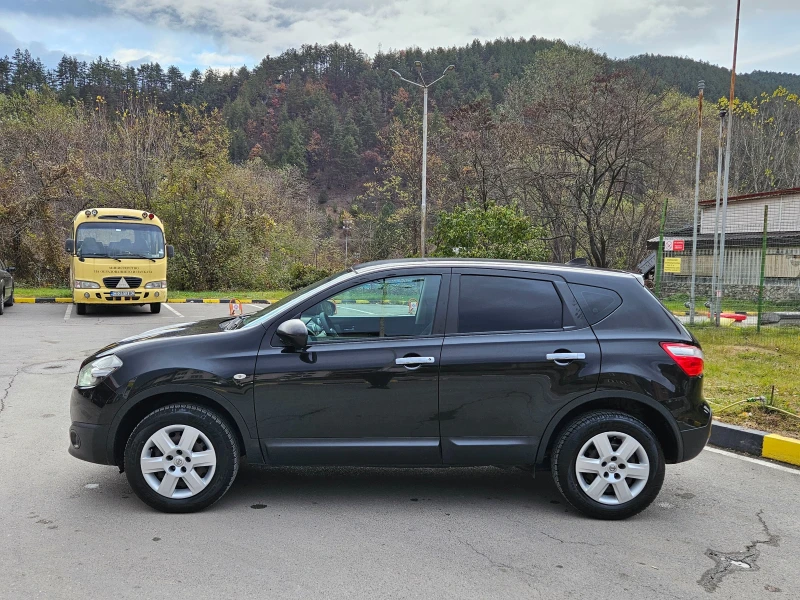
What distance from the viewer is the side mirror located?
4.08 metres

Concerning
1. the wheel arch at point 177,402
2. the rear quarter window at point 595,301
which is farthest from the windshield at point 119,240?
the rear quarter window at point 595,301

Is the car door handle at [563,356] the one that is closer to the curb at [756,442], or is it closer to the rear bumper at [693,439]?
the rear bumper at [693,439]

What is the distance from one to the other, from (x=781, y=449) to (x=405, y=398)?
366 centimetres

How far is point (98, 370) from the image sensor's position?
425cm

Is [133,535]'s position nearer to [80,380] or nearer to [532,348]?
[80,380]

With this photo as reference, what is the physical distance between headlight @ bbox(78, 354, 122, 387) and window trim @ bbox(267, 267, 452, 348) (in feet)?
3.42

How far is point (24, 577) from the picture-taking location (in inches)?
128

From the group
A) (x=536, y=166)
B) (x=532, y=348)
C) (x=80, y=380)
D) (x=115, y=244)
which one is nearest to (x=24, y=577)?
(x=80, y=380)

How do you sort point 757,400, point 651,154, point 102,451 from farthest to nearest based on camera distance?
point 651,154, point 757,400, point 102,451

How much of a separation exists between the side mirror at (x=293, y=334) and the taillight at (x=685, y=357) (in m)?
2.39

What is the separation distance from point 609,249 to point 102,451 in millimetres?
26628

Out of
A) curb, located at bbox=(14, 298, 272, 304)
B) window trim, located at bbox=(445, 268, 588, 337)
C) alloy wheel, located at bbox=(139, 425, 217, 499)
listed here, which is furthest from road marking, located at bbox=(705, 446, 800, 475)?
curb, located at bbox=(14, 298, 272, 304)

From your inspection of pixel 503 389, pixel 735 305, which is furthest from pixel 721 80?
pixel 503 389

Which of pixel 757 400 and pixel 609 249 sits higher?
pixel 609 249
